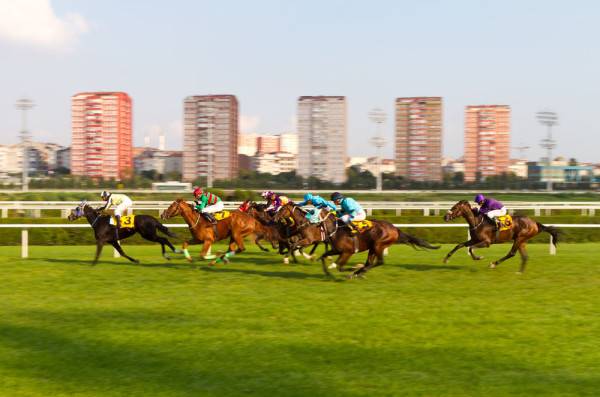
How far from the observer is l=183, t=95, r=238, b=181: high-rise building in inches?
4631

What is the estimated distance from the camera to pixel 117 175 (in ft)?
408

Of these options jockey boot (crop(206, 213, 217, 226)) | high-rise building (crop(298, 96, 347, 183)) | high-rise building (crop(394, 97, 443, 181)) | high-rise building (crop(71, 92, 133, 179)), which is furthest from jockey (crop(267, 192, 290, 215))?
high-rise building (crop(71, 92, 133, 179))

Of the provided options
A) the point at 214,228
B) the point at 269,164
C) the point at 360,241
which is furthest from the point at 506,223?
the point at 269,164

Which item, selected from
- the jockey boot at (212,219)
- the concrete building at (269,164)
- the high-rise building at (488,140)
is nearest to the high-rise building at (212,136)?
the high-rise building at (488,140)

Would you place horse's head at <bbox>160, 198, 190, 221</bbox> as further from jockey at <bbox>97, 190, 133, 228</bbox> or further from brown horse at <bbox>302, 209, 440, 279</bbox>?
brown horse at <bbox>302, 209, 440, 279</bbox>

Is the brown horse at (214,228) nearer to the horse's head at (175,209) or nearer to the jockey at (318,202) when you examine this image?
the horse's head at (175,209)

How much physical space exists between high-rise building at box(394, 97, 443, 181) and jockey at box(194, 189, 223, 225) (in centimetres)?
10761

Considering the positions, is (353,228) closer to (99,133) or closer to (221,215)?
→ (221,215)

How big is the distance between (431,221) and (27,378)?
15.7 meters

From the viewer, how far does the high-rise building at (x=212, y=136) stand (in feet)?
386

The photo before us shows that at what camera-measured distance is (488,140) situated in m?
144

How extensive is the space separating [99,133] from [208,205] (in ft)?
410

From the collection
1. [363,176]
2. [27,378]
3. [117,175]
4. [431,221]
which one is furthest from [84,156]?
[27,378]

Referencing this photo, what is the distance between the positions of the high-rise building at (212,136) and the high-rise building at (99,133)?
16.5 m
